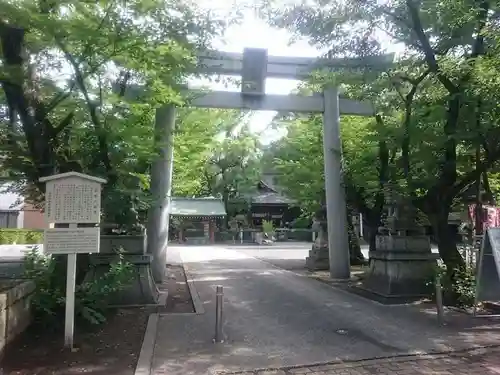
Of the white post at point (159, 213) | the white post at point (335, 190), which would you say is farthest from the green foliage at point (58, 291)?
the white post at point (335, 190)

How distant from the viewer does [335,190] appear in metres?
15.7

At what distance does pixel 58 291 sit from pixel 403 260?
26.2 feet

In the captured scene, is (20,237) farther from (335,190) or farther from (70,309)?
(70,309)

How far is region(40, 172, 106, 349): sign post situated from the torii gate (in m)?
5.85

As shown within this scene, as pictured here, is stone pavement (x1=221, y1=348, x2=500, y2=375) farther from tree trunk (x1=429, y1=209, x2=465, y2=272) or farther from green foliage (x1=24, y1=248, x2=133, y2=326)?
tree trunk (x1=429, y1=209, x2=465, y2=272)

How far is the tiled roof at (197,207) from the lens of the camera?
40.3 metres

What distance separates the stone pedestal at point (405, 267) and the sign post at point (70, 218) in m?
7.37

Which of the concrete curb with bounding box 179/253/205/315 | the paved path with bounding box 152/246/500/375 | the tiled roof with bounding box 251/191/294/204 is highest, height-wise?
the tiled roof with bounding box 251/191/294/204

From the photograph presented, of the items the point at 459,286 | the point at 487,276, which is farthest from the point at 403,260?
the point at 487,276

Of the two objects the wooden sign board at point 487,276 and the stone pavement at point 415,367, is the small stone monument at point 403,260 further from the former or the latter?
Result: the stone pavement at point 415,367

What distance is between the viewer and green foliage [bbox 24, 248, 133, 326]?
7668 millimetres

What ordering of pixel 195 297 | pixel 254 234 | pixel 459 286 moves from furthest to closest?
1. pixel 254 234
2. pixel 195 297
3. pixel 459 286

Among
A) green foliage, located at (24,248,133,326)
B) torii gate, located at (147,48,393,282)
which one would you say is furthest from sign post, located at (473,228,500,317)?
torii gate, located at (147,48,393,282)

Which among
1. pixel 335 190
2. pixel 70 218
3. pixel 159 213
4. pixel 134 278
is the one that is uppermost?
pixel 335 190
